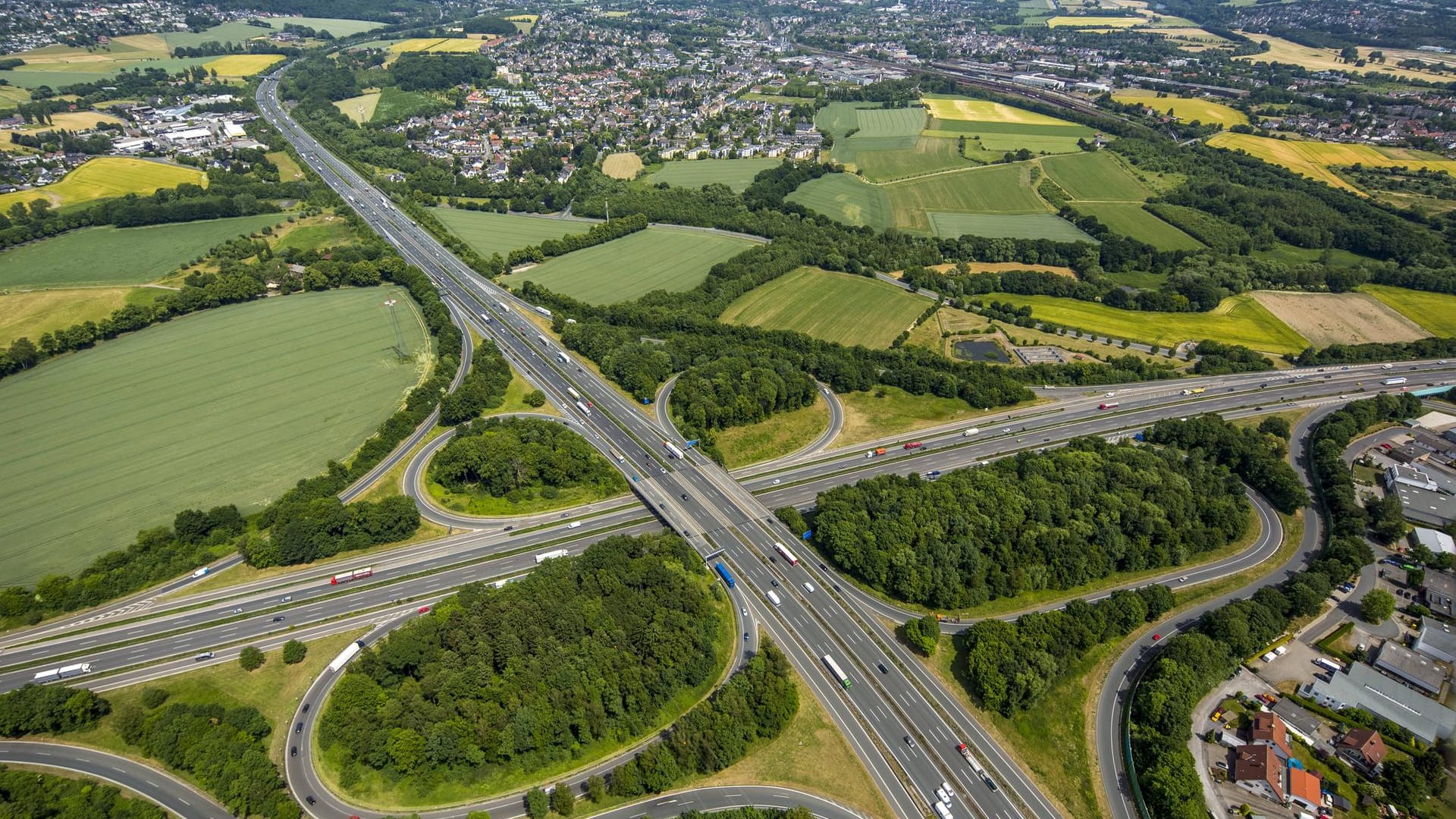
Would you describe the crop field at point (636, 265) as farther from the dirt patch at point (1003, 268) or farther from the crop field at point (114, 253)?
the crop field at point (114, 253)

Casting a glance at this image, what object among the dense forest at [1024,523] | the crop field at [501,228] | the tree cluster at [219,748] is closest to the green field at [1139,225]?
the dense forest at [1024,523]

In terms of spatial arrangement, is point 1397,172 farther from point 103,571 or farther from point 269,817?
point 103,571

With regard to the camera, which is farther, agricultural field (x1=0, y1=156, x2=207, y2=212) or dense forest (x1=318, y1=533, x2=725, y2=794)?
agricultural field (x1=0, y1=156, x2=207, y2=212)

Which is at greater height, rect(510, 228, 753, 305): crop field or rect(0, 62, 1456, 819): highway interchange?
rect(510, 228, 753, 305): crop field

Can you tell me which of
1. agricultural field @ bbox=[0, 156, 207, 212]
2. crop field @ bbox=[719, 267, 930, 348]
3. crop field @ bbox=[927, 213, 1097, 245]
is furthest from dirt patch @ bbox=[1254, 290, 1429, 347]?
agricultural field @ bbox=[0, 156, 207, 212]

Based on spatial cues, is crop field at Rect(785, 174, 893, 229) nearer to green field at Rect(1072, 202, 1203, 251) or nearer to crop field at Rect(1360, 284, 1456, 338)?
green field at Rect(1072, 202, 1203, 251)

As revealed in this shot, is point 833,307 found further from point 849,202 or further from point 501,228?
point 501,228
